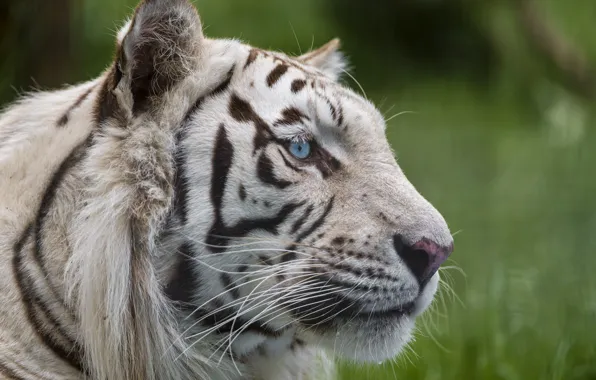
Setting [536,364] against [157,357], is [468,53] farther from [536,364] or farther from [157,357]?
[157,357]

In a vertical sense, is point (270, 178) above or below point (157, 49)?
below

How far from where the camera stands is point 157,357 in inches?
85.3

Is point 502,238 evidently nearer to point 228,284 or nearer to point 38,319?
point 228,284

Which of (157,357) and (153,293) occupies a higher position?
(153,293)

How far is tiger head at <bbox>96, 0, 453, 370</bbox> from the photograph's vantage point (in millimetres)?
2137

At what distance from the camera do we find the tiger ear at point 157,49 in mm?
2125

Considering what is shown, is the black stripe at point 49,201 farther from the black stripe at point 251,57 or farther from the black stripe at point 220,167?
the black stripe at point 251,57

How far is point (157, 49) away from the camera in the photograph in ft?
7.20

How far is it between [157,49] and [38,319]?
0.69 metres

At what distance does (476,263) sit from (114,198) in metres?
3.27

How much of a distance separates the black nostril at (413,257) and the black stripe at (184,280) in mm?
474

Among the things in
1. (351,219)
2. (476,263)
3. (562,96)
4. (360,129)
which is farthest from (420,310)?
(562,96)

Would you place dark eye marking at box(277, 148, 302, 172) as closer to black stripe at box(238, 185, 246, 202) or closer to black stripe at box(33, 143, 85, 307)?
black stripe at box(238, 185, 246, 202)

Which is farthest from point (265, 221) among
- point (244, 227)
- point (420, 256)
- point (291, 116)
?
point (420, 256)
